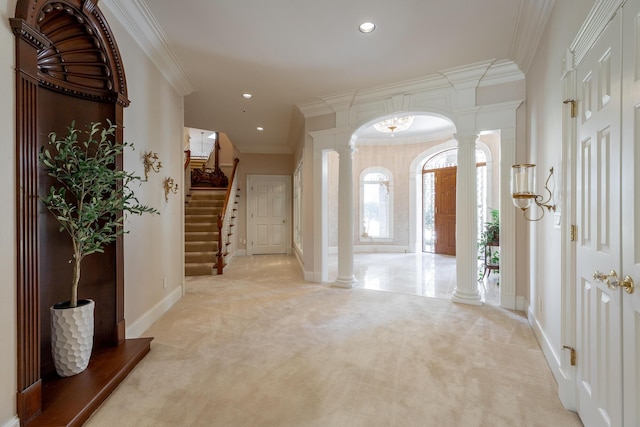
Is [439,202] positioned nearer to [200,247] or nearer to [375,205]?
[375,205]

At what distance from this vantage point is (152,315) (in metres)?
3.37

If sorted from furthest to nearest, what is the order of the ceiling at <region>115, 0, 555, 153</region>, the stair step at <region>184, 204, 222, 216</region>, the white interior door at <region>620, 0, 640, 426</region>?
the stair step at <region>184, 204, 222, 216</region> < the ceiling at <region>115, 0, 555, 153</region> < the white interior door at <region>620, 0, 640, 426</region>

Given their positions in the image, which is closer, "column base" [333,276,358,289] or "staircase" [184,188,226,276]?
"column base" [333,276,358,289]

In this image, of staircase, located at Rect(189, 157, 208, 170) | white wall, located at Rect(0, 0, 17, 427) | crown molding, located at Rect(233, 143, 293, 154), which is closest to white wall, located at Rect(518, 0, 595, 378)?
white wall, located at Rect(0, 0, 17, 427)

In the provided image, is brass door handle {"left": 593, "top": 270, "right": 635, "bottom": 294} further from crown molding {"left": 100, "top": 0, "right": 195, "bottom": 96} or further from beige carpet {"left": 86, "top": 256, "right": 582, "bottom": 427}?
crown molding {"left": 100, "top": 0, "right": 195, "bottom": 96}

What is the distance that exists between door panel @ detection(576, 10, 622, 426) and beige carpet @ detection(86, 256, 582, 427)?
404 mm

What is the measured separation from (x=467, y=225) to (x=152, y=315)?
150 inches

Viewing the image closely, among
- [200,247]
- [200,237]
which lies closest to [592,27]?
[200,247]

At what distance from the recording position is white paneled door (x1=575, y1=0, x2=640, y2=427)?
1289 mm

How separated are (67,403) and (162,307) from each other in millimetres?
1857

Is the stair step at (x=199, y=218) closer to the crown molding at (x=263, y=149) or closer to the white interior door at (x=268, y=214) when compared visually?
the white interior door at (x=268, y=214)

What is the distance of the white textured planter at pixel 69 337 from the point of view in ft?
6.81

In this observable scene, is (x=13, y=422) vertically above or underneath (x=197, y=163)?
underneath

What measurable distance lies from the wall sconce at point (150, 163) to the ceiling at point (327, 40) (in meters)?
1.14
